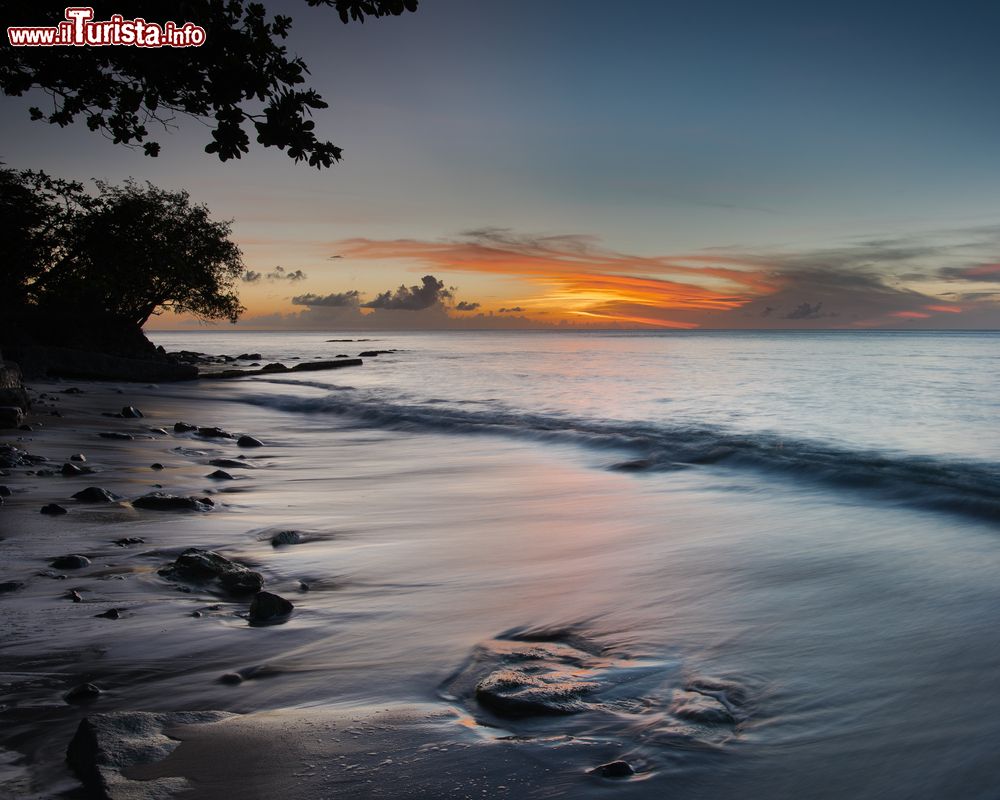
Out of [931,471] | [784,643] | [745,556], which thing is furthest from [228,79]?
[931,471]

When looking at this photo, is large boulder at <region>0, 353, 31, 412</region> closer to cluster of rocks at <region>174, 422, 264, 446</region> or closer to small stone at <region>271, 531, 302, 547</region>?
cluster of rocks at <region>174, 422, 264, 446</region>

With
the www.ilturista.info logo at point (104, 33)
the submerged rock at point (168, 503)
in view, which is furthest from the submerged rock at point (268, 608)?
the www.ilturista.info logo at point (104, 33)

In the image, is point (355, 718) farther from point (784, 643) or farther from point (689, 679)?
point (784, 643)

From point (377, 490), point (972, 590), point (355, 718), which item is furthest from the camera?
point (377, 490)

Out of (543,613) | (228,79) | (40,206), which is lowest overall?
(543,613)

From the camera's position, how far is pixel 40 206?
1135 inches

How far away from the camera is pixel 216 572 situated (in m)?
5.18

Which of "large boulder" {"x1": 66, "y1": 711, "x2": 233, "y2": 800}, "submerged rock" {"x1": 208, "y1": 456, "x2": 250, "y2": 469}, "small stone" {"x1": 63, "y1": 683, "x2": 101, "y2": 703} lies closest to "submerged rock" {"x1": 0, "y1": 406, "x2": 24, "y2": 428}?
"submerged rock" {"x1": 208, "y1": 456, "x2": 250, "y2": 469}

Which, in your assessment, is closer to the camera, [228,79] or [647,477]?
[228,79]

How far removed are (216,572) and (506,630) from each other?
2138mm

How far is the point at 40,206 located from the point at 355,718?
1272 inches

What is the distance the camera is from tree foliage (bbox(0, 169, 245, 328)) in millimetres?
28344

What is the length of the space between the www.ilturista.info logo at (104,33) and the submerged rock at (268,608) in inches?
166

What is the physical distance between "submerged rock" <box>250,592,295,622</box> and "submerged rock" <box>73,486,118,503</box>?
3.69 metres
